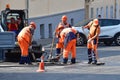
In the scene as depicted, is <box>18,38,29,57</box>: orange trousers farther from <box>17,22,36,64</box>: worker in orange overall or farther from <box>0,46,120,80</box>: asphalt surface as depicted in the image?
<box>0,46,120,80</box>: asphalt surface

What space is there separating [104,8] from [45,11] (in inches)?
404

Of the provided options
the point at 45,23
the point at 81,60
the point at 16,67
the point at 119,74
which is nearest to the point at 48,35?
the point at 45,23

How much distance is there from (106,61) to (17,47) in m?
3.59

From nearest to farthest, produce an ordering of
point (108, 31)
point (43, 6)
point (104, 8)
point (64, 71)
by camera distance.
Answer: point (64, 71) < point (108, 31) < point (43, 6) < point (104, 8)

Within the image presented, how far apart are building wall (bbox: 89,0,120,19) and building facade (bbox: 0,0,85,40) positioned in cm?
274

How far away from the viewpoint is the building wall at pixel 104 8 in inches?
1788

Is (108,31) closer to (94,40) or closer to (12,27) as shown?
(12,27)

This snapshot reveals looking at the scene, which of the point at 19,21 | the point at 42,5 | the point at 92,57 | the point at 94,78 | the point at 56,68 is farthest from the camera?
the point at 42,5

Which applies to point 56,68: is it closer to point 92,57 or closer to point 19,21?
point 92,57

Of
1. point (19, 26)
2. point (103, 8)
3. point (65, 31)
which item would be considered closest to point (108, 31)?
point (19, 26)

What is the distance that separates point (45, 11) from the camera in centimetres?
3953

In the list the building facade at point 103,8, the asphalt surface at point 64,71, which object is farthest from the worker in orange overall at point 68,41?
the building facade at point 103,8

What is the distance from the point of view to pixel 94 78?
54.7 ft

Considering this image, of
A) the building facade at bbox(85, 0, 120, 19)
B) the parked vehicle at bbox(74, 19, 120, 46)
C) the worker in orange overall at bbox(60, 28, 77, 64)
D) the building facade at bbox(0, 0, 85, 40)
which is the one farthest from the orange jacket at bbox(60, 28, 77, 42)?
the building facade at bbox(85, 0, 120, 19)
